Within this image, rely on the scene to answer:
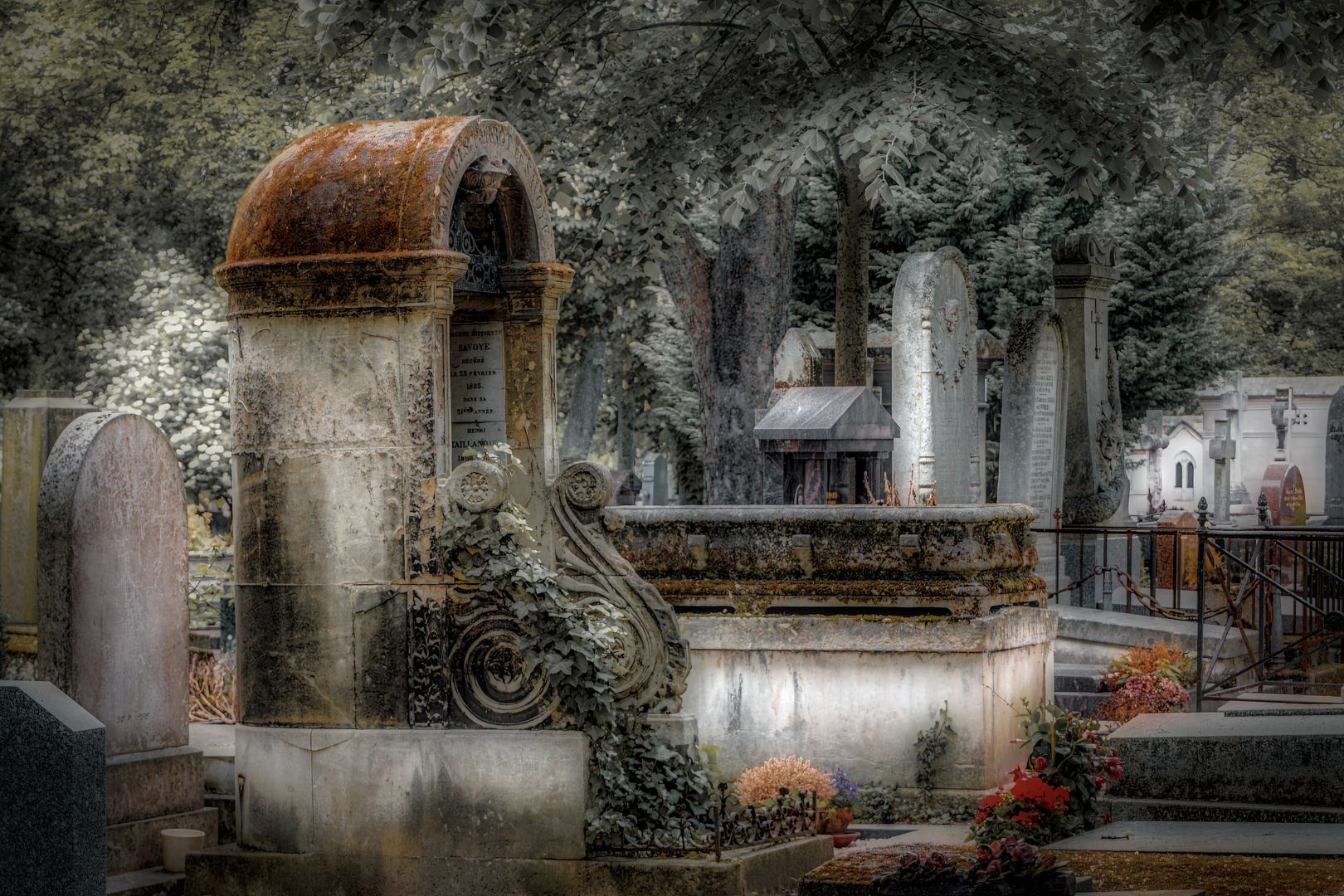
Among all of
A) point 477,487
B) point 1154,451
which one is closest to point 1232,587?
point 477,487

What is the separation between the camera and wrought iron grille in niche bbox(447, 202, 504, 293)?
7473mm

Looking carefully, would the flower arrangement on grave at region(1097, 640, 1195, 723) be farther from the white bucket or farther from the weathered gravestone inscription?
the white bucket

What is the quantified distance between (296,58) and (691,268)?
17.6ft

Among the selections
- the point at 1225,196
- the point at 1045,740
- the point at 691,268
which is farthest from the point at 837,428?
the point at 1225,196

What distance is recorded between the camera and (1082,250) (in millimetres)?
16875

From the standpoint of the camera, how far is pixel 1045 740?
25.1 feet

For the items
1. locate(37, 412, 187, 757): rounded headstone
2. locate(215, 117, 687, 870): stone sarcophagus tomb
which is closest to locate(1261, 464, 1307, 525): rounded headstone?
locate(37, 412, 187, 757): rounded headstone

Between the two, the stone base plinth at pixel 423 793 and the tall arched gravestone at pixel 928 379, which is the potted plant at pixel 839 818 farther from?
the tall arched gravestone at pixel 928 379

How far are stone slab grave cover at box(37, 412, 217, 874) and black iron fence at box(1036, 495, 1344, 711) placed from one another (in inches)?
246

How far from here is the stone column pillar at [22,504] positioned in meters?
12.5

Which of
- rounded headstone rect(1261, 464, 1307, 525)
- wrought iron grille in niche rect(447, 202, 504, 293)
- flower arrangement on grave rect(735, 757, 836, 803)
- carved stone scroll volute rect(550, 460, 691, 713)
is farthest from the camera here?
rounded headstone rect(1261, 464, 1307, 525)

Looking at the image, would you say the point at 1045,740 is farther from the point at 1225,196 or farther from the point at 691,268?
the point at 1225,196

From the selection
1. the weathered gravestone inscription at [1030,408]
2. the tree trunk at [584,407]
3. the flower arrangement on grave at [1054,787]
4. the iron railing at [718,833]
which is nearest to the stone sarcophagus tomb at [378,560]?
the iron railing at [718,833]

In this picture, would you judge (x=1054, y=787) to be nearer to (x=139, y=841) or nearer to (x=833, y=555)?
(x=833, y=555)
